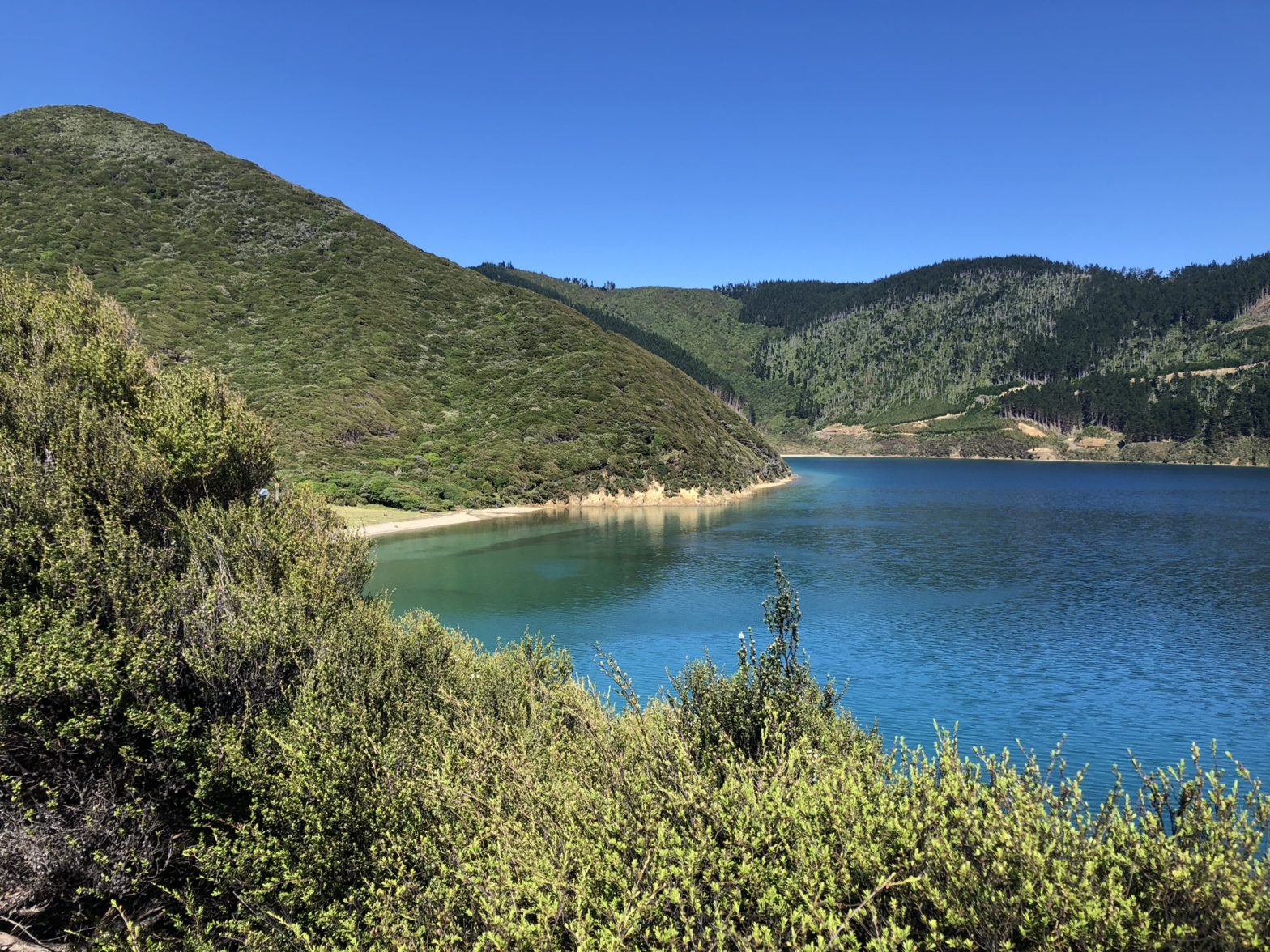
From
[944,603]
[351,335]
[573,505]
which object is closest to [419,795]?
[944,603]

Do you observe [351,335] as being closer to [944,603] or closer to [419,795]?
[944,603]

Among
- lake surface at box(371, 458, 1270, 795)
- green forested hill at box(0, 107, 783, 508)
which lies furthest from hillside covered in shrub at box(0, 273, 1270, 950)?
green forested hill at box(0, 107, 783, 508)

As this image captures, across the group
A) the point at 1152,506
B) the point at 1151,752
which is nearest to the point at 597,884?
the point at 1151,752

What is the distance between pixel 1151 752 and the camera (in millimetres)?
25938

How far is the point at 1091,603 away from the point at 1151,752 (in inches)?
1062

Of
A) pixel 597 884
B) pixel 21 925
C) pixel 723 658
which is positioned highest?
pixel 597 884

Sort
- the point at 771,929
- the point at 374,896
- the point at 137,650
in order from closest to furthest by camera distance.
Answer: the point at 771,929 → the point at 374,896 → the point at 137,650

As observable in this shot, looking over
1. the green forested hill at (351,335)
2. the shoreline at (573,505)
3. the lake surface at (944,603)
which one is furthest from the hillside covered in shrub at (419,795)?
the green forested hill at (351,335)

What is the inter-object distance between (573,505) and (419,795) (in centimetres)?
9315

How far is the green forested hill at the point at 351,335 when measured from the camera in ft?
333

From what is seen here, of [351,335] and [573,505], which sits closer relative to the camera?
[573,505]

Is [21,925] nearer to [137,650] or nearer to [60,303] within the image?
[137,650]

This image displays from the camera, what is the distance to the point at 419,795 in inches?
493

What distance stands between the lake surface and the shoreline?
3.29 meters
